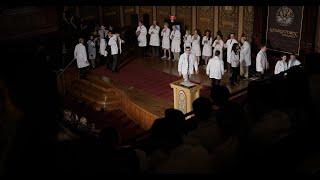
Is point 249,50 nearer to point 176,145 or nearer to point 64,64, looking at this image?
point 64,64

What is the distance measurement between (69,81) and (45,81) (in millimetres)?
13611

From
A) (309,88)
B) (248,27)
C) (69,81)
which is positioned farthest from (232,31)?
(309,88)

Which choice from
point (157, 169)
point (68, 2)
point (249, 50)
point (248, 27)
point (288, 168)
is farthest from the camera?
point (248, 27)

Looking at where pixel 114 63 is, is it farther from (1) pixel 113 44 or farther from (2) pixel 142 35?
(2) pixel 142 35

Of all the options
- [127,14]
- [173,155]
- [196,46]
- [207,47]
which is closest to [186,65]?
[207,47]

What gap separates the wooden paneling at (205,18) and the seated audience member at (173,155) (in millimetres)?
13361

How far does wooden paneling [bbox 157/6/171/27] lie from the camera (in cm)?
1805

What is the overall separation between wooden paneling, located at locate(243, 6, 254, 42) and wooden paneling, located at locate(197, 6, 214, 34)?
1490 mm

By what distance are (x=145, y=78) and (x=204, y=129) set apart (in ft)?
35.7

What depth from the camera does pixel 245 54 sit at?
44.2ft

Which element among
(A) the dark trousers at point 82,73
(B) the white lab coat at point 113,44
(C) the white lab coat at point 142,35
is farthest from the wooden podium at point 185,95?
(C) the white lab coat at point 142,35

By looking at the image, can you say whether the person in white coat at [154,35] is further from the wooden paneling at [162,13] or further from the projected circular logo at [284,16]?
the projected circular logo at [284,16]

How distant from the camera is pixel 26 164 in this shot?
1.83 meters

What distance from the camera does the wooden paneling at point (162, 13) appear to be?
59.2ft
